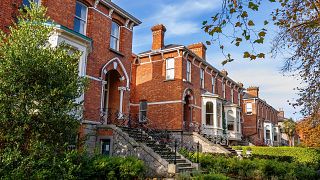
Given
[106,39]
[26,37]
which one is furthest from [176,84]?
[26,37]

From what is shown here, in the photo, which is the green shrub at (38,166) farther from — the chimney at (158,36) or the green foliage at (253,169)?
the chimney at (158,36)

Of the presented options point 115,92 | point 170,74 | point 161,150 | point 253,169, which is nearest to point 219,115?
point 170,74

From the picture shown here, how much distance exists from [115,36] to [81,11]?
314 centimetres

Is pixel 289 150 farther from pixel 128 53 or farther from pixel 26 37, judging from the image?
pixel 26 37

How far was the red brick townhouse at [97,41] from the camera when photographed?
1367 centimetres

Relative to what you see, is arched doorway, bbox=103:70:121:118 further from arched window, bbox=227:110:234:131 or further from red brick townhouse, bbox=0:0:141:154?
arched window, bbox=227:110:234:131

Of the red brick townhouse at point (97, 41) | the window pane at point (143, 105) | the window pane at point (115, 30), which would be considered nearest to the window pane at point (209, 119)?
the window pane at point (143, 105)

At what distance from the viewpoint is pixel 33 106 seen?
8016mm

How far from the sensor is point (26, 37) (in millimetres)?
8383

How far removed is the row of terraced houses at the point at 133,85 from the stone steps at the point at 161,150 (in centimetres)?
21

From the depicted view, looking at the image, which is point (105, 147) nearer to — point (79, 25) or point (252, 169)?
point (79, 25)

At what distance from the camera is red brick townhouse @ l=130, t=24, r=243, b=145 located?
24922mm

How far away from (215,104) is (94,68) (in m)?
14.9

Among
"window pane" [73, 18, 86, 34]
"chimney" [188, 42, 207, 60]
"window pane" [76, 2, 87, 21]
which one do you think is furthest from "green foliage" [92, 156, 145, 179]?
"chimney" [188, 42, 207, 60]
